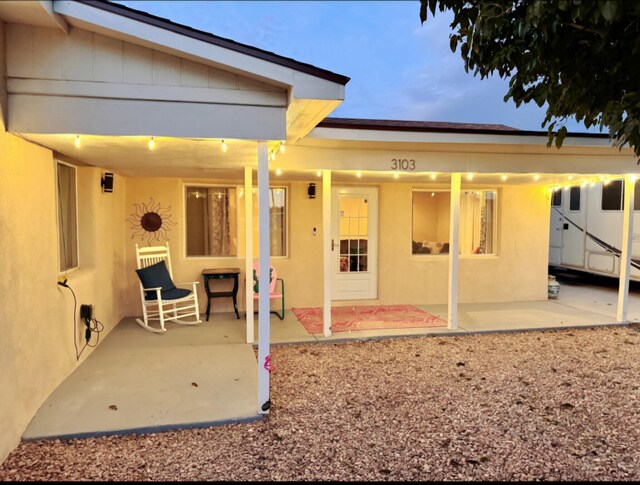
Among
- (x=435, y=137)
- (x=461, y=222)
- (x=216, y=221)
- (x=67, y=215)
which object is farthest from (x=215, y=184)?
(x=461, y=222)

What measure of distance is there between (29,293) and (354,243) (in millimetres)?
5062

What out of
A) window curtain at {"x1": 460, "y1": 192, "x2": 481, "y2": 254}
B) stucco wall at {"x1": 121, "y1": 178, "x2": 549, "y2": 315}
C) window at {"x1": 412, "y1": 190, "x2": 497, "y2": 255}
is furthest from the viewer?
window curtain at {"x1": 460, "y1": 192, "x2": 481, "y2": 254}

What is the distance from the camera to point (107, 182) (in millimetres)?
5309

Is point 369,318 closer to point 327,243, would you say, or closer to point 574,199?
point 327,243

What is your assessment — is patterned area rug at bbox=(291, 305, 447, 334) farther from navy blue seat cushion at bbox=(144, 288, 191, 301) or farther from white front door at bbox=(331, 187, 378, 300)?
navy blue seat cushion at bbox=(144, 288, 191, 301)

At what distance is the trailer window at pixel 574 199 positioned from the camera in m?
9.10

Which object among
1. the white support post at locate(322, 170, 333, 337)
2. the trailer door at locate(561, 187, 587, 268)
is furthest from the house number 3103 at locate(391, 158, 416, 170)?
the trailer door at locate(561, 187, 587, 268)

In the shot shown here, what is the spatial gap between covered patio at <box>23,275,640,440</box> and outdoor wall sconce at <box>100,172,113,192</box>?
1868 millimetres

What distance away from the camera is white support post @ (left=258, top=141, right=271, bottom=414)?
10.8 feet

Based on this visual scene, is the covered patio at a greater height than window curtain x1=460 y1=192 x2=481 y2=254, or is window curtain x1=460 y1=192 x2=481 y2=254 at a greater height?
window curtain x1=460 y1=192 x2=481 y2=254

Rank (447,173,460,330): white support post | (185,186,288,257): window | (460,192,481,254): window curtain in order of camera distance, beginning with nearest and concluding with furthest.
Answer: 1. (447,173,460,330): white support post
2. (185,186,288,257): window
3. (460,192,481,254): window curtain

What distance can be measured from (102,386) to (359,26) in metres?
92.4

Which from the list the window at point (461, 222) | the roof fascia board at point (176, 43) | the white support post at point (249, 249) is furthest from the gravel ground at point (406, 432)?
the window at point (461, 222)

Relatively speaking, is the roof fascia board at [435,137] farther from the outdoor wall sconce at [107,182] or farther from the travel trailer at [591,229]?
the outdoor wall sconce at [107,182]
